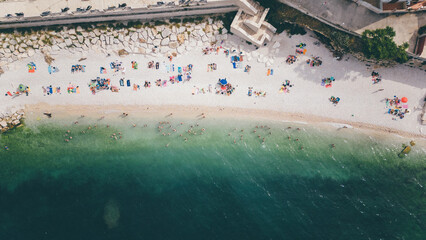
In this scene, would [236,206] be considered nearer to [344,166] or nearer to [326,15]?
[344,166]

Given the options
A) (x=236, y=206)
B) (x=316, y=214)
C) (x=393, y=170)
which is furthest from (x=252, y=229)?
(x=393, y=170)

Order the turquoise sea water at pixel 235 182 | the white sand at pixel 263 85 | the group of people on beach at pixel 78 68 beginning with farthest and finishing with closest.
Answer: the turquoise sea water at pixel 235 182 < the group of people on beach at pixel 78 68 < the white sand at pixel 263 85

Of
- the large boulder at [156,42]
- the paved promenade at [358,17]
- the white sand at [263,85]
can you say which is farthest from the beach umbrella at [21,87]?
the paved promenade at [358,17]

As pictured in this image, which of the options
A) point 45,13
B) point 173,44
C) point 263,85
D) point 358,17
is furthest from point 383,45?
point 45,13

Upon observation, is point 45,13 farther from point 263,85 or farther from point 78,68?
point 263,85

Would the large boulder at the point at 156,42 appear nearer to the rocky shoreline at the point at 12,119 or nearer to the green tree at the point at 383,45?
the rocky shoreline at the point at 12,119

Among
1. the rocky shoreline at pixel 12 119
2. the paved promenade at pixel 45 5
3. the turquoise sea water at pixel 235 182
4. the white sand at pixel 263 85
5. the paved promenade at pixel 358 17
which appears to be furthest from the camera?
the turquoise sea water at pixel 235 182

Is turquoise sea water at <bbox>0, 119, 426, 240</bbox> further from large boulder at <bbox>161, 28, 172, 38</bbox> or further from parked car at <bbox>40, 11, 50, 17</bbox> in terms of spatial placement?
parked car at <bbox>40, 11, 50, 17</bbox>
